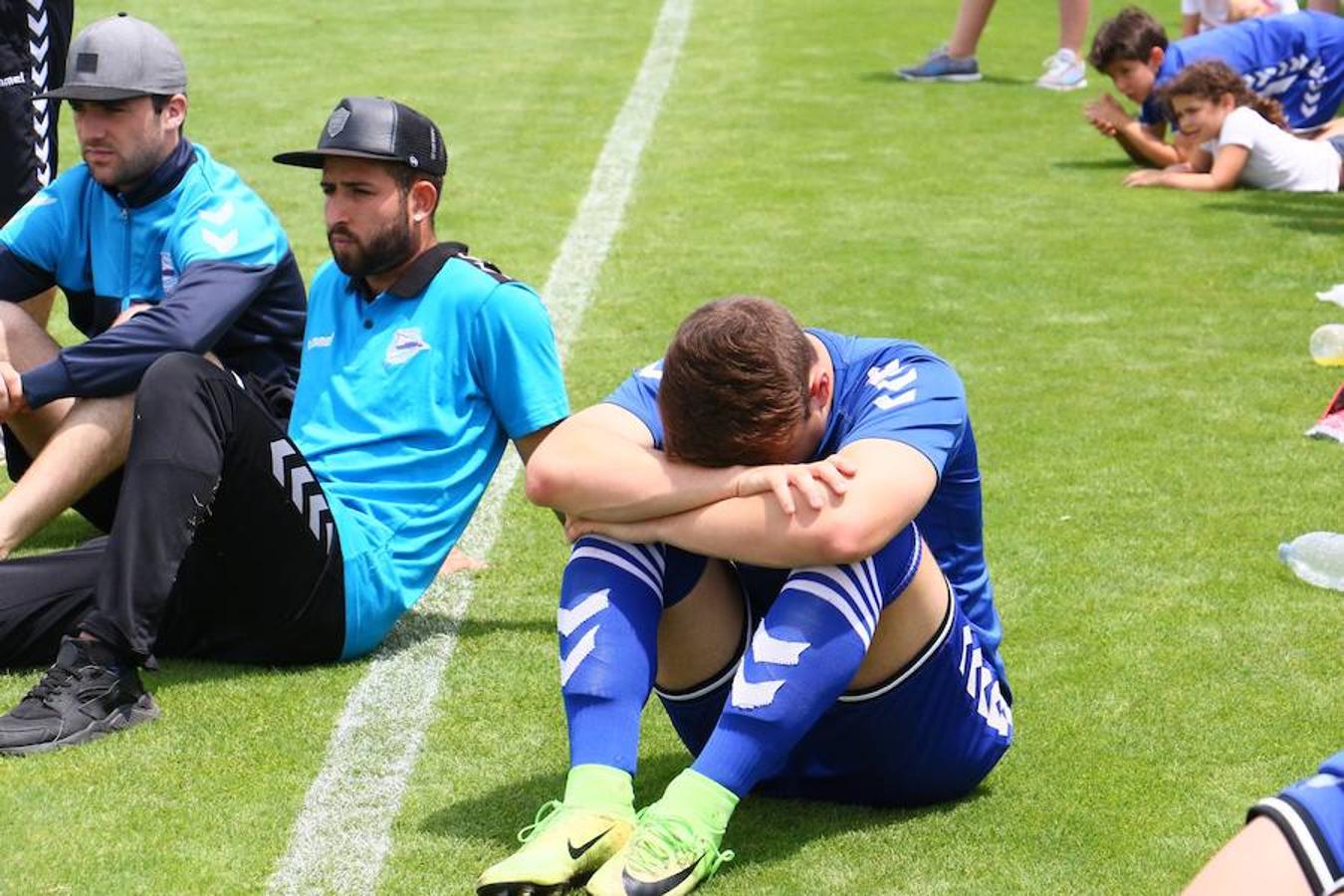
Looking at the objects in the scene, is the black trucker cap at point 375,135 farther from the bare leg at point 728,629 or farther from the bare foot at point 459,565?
the bare leg at point 728,629

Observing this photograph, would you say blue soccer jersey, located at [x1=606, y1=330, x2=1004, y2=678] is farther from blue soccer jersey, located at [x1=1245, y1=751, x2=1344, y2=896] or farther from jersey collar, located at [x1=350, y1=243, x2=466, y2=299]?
blue soccer jersey, located at [x1=1245, y1=751, x2=1344, y2=896]

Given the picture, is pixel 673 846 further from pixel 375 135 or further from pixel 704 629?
pixel 375 135

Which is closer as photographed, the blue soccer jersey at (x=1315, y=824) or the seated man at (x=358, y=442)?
the blue soccer jersey at (x=1315, y=824)

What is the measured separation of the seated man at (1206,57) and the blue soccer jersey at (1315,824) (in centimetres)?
931

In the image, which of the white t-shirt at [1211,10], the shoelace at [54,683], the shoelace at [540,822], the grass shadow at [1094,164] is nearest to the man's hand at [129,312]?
the shoelace at [54,683]

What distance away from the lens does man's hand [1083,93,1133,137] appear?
1171cm

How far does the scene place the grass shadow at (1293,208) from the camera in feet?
33.9

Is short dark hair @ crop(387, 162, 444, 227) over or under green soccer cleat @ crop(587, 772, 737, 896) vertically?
over

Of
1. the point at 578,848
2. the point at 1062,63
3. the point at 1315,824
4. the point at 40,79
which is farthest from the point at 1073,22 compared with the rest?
the point at 1315,824

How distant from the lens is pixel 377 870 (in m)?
3.80

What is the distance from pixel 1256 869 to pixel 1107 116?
9.59 metres

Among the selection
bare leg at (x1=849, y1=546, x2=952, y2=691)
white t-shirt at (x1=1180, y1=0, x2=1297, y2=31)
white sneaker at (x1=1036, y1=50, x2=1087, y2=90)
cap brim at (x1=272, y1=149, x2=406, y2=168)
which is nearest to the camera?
bare leg at (x1=849, y1=546, x2=952, y2=691)

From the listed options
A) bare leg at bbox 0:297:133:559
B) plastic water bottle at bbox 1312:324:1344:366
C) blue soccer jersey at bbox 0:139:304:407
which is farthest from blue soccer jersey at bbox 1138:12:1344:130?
bare leg at bbox 0:297:133:559

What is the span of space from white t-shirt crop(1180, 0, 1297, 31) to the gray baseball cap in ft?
31.4
